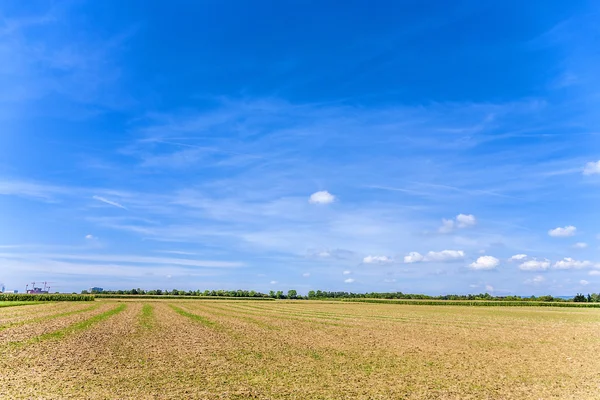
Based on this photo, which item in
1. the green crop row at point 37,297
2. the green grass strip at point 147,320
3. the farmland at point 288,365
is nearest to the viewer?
the farmland at point 288,365

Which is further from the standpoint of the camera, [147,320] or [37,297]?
[37,297]

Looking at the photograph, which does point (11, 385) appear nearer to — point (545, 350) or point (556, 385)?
point (556, 385)

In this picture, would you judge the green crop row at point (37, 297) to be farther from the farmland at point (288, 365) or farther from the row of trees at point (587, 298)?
the row of trees at point (587, 298)

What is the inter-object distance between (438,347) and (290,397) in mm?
15951

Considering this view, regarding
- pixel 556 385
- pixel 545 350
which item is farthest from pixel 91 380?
pixel 545 350

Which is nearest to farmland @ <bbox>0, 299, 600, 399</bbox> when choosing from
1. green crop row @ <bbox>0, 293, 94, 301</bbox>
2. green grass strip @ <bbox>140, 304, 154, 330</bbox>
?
green grass strip @ <bbox>140, 304, 154, 330</bbox>

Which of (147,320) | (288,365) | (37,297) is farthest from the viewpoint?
(37,297)

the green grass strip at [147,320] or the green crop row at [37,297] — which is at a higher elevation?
the green grass strip at [147,320]

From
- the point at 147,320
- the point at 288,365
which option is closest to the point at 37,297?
the point at 147,320

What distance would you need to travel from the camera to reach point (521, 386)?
16.8 metres

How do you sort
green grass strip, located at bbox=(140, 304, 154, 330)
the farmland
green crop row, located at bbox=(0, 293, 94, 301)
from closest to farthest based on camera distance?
1. the farmland
2. green grass strip, located at bbox=(140, 304, 154, 330)
3. green crop row, located at bbox=(0, 293, 94, 301)

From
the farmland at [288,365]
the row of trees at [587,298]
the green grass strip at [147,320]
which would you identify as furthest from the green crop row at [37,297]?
the row of trees at [587,298]

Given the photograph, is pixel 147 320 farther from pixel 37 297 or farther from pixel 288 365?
pixel 37 297

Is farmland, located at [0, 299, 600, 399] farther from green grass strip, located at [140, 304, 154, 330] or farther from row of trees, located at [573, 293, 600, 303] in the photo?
row of trees, located at [573, 293, 600, 303]
